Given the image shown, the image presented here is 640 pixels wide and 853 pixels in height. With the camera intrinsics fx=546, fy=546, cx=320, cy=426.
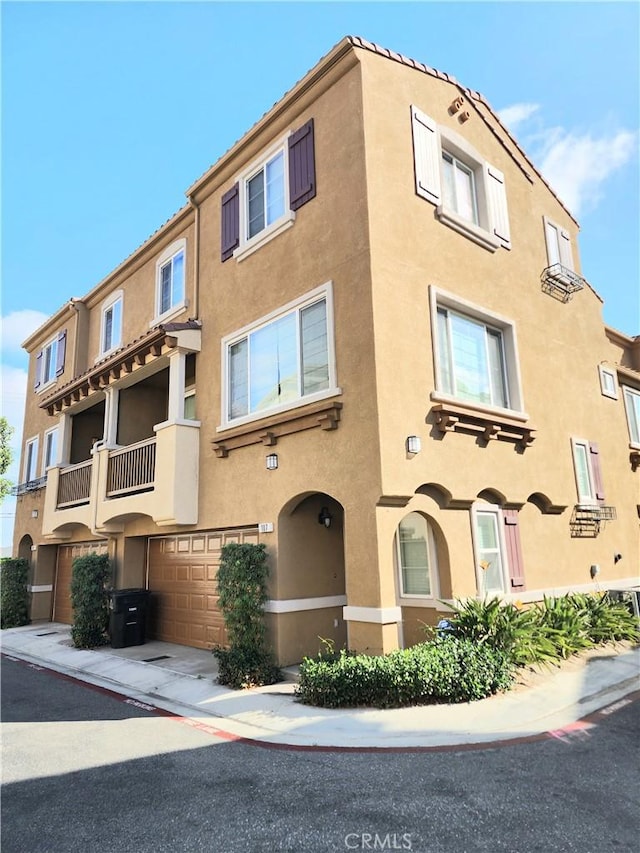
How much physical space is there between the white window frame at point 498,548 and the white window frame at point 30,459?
16.2 meters

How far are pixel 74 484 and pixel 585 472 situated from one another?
1306cm

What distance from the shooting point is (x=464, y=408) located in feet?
30.4

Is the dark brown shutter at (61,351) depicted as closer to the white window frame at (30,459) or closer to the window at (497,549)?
the white window frame at (30,459)

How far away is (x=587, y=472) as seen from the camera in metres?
12.4

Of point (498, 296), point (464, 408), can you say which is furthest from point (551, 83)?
point (464, 408)

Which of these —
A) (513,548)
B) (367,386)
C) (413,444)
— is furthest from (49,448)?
(513,548)

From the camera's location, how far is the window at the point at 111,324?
16.3 m

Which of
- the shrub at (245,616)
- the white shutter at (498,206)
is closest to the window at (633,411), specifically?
the white shutter at (498,206)

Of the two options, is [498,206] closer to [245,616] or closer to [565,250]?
[565,250]

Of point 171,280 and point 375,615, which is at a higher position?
point 171,280

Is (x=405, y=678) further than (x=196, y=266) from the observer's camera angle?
No

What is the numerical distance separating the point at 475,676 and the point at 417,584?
7.56ft

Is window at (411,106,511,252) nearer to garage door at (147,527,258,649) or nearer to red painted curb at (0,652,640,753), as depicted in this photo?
garage door at (147,527,258,649)

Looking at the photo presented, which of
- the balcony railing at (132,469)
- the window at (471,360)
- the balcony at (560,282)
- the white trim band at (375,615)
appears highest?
the balcony at (560,282)
